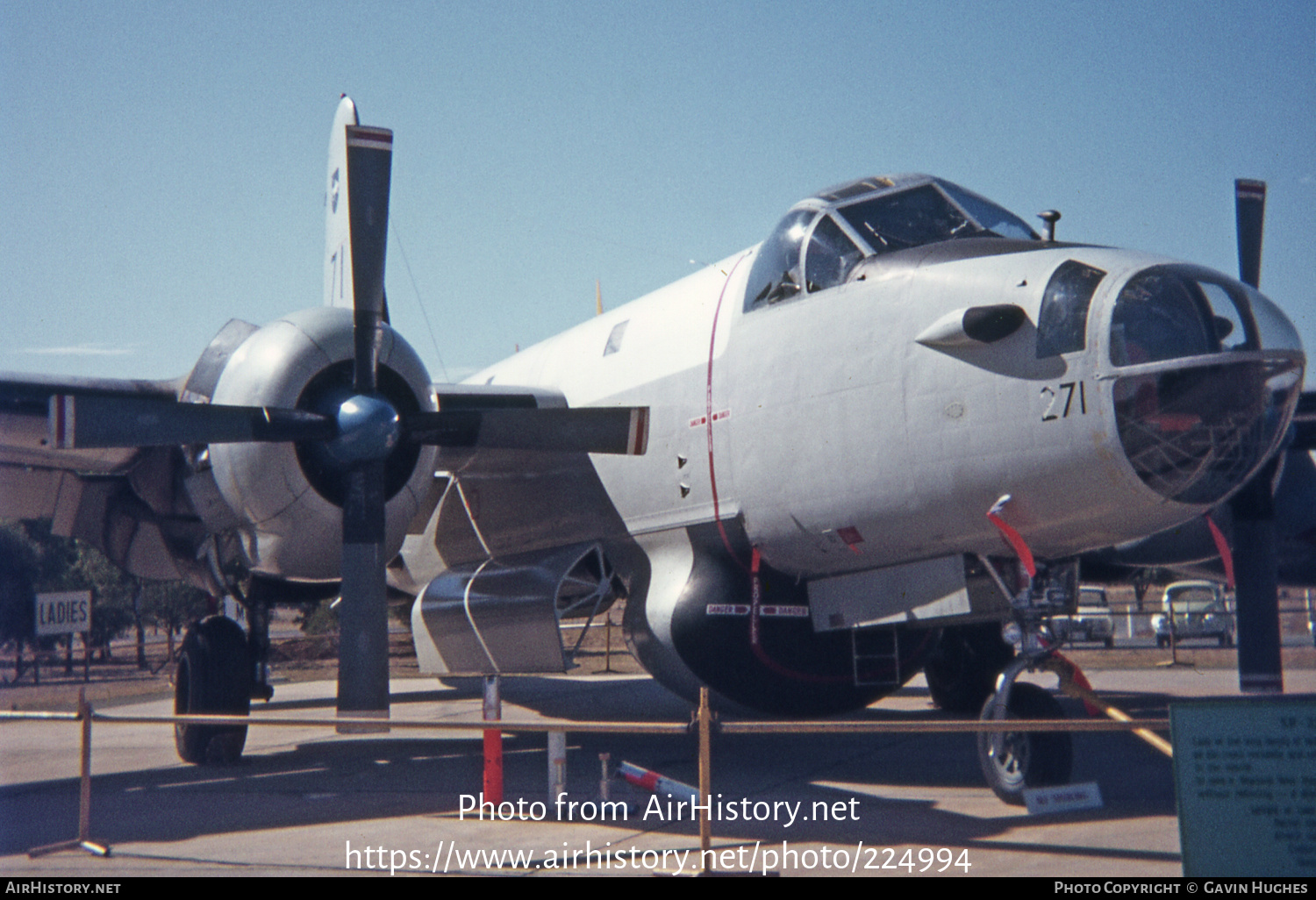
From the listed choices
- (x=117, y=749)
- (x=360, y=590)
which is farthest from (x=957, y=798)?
(x=117, y=749)

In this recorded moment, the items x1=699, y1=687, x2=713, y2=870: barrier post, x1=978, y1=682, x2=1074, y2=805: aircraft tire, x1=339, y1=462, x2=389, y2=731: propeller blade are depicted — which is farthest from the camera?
x1=339, y1=462, x2=389, y2=731: propeller blade

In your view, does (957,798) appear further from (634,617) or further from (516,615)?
(516,615)

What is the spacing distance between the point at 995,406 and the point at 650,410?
3666 mm

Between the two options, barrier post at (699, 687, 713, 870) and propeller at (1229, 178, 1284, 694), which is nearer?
barrier post at (699, 687, 713, 870)

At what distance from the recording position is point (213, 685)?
11.1 meters

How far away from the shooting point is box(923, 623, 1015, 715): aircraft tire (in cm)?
1265

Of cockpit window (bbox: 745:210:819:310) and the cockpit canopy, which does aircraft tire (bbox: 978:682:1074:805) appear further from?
cockpit window (bbox: 745:210:819:310)

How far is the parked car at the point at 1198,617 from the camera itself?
A: 27000mm

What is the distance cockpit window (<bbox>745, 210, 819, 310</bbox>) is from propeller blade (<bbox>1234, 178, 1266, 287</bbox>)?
4963 millimetres

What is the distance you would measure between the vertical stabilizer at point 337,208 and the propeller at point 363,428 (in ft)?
14.2

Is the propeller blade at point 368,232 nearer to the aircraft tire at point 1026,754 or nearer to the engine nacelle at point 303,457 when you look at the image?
the engine nacelle at point 303,457

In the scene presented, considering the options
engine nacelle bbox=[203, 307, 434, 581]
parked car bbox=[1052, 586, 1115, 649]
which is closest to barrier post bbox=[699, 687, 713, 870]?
engine nacelle bbox=[203, 307, 434, 581]

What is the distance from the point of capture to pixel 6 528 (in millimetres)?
47469

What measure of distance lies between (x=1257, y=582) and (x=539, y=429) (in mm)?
7030
